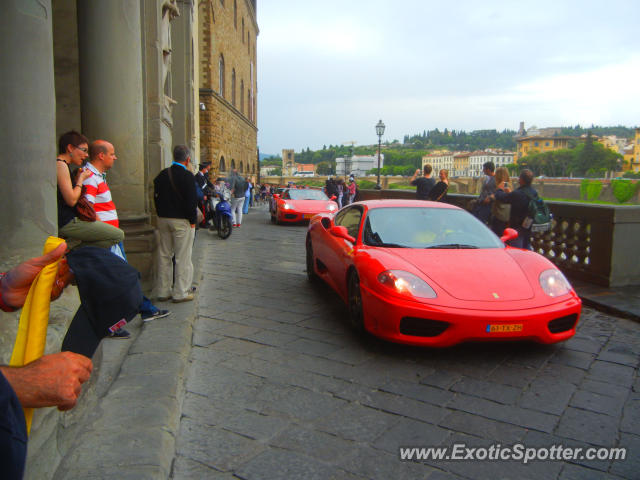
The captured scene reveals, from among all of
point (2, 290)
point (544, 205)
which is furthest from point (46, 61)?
point (544, 205)

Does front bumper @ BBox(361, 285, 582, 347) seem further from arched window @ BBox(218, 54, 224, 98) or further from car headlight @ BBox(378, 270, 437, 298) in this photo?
arched window @ BBox(218, 54, 224, 98)

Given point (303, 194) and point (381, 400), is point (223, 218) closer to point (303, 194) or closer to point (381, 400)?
point (303, 194)

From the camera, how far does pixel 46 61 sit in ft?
8.25

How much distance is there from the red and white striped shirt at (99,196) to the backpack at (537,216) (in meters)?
4.98

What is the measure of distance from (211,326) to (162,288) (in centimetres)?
91

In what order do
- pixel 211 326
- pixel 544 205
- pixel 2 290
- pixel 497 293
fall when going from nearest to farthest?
pixel 2 290 → pixel 497 293 → pixel 211 326 → pixel 544 205

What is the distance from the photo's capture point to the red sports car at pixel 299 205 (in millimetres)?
15195

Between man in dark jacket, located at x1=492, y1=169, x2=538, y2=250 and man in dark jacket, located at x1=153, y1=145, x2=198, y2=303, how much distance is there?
4088 millimetres

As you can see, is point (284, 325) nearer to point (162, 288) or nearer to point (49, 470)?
point (162, 288)

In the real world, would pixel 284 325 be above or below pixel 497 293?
below

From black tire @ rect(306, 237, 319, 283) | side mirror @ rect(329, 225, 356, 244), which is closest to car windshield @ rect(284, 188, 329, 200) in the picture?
black tire @ rect(306, 237, 319, 283)

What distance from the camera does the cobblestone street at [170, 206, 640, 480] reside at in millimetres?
2506

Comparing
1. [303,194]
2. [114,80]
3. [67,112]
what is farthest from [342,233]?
[303,194]

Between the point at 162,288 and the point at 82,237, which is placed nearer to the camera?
the point at 82,237
